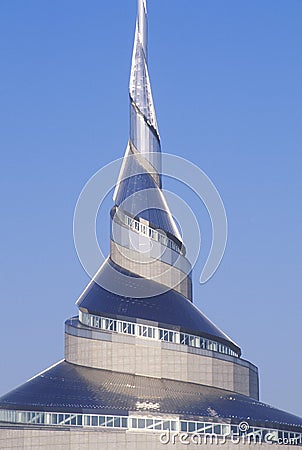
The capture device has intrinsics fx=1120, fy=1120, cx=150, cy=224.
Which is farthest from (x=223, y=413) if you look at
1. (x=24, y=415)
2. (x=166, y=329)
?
(x=24, y=415)

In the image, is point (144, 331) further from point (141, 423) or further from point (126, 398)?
point (141, 423)

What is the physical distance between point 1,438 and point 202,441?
59.3 ft

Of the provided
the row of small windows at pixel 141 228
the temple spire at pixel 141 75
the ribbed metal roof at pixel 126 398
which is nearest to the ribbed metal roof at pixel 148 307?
the row of small windows at pixel 141 228

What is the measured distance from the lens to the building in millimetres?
94312

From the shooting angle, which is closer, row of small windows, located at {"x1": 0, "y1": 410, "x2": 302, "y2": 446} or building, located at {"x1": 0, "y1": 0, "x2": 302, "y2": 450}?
row of small windows, located at {"x1": 0, "y1": 410, "x2": 302, "y2": 446}

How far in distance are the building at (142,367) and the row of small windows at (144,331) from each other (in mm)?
94

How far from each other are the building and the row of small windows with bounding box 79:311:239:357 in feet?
0.31

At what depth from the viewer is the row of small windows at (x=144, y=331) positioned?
10300cm

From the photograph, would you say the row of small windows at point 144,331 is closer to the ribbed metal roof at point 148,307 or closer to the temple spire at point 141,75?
the ribbed metal roof at point 148,307

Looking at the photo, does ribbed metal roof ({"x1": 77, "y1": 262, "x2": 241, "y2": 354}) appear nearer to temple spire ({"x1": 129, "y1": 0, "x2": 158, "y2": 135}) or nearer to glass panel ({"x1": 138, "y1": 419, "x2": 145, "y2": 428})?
glass panel ({"x1": 138, "y1": 419, "x2": 145, "y2": 428})

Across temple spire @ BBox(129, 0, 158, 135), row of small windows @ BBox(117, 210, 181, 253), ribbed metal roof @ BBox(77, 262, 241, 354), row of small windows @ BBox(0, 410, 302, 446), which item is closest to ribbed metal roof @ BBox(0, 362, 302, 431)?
row of small windows @ BBox(0, 410, 302, 446)

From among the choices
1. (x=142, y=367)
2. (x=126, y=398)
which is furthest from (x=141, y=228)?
(x=126, y=398)

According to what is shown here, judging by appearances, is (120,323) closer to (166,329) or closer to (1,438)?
(166,329)

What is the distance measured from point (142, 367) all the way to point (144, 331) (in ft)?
10.9
